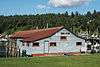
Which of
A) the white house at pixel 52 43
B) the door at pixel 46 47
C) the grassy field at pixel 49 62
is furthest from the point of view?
the door at pixel 46 47

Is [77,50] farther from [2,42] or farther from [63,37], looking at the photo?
[2,42]

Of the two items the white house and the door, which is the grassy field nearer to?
the white house

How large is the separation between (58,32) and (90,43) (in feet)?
36.0

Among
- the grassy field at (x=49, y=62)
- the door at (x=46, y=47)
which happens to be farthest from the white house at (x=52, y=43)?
the grassy field at (x=49, y=62)

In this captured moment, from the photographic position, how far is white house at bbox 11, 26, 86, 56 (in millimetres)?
50722

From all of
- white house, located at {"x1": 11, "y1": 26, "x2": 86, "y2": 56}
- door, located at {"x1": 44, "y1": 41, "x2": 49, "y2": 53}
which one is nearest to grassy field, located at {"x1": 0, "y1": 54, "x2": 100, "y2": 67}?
white house, located at {"x1": 11, "y1": 26, "x2": 86, "y2": 56}

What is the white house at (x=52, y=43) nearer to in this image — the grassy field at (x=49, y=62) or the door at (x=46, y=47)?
the door at (x=46, y=47)

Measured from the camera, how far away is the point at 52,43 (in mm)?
52594

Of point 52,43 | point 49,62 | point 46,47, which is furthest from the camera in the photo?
point 52,43

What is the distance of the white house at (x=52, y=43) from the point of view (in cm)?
5072

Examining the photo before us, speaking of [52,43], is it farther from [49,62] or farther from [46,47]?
[49,62]

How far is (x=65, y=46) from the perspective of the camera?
53.4m

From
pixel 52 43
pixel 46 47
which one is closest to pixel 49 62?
pixel 46 47

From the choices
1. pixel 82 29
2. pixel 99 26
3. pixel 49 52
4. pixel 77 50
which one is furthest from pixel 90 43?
pixel 82 29
